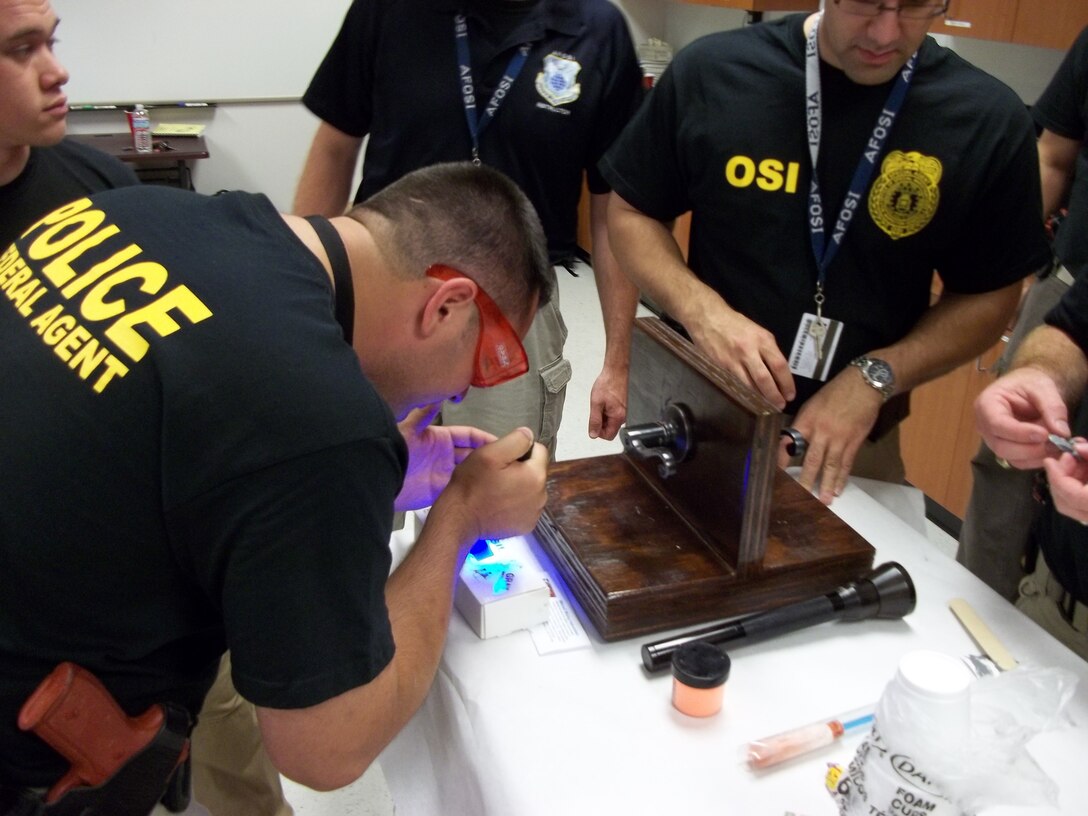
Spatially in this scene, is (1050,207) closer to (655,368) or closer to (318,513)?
(655,368)

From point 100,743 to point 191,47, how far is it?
429 cm

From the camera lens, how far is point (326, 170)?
79.5 inches

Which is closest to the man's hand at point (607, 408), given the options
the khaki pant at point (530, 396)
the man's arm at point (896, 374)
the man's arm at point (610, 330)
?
the man's arm at point (610, 330)

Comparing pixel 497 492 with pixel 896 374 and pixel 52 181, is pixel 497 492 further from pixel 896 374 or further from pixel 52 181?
pixel 52 181

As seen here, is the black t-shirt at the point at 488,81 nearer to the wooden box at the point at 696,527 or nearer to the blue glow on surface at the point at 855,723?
the wooden box at the point at 696,527

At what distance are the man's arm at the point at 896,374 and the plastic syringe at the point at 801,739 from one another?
1.46ft

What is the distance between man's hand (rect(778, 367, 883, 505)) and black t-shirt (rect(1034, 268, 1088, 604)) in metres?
0.27

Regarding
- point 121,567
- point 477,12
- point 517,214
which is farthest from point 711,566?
point 477,12

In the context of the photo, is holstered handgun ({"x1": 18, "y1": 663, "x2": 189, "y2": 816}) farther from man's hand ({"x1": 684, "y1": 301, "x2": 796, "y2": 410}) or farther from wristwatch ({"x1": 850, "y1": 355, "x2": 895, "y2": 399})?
wristwatch ({"x1": 850, "y1": 355, "x2": 895, "y2": 399})

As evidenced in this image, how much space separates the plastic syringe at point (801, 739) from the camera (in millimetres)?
884

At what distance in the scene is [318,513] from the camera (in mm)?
725

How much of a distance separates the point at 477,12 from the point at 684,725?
1.47m

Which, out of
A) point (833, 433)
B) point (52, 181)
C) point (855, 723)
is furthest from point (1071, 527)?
point (52, 181)

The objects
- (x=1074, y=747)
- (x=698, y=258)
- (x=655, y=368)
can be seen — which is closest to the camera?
(x=1074, y=747)
